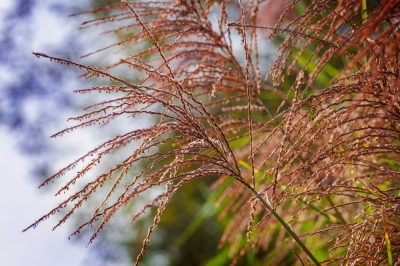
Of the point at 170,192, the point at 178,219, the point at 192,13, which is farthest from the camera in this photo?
the point at 178,219

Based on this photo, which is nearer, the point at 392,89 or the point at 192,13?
the point at 392,89

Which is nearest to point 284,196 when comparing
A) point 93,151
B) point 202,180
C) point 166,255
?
point 93,151

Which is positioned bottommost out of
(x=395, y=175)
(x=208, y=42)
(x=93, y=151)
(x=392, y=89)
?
(x=395, y=175)

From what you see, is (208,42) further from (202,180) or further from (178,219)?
(178,219)

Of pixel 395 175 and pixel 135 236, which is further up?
pixel 135 236

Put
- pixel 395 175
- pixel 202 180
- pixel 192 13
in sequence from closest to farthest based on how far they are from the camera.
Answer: pixel 395 175, pixel 192 13, pixel 202 180

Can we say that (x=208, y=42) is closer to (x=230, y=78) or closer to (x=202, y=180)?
(x=230, y=78)

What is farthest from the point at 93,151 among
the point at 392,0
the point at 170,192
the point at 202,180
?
the point at 202,180

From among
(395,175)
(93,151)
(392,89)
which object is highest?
(93,151)

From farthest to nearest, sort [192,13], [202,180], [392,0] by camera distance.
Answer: [202,180], [192,13], [392,0]
